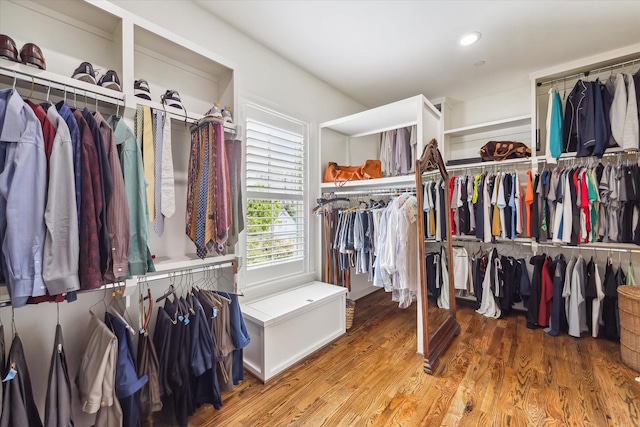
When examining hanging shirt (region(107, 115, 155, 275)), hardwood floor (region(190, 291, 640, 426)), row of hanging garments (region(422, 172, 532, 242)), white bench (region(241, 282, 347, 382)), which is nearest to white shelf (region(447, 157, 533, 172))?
row of hanging garments (region(422, 172, 532, 242))

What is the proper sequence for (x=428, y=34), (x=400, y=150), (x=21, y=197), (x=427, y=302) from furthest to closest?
(x=400, y=150), (x=428, y=34), (x=427, y=302), (x=21, y=197)

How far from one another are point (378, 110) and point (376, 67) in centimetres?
64

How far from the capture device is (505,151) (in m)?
3.20

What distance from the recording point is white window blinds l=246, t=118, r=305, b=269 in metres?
2.46

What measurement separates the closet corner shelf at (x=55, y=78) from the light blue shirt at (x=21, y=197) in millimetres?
125

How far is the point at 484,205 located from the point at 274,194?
2355 mm

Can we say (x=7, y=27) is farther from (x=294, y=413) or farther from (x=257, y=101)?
(x=294, y=413)

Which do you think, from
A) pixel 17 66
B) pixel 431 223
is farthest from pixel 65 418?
pixel 431 223

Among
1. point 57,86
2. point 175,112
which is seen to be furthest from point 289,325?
point 57,86

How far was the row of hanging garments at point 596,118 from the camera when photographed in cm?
251

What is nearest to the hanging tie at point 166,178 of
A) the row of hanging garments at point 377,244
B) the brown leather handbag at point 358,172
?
the row of hanging garments at point 377,244

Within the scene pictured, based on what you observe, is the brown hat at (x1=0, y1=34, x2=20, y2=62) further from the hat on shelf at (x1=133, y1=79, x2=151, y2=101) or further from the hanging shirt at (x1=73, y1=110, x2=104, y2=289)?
the hat on shelf at (x1=133, y1=79, x2=151, y2=101)

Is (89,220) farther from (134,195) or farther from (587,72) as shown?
(587,72)

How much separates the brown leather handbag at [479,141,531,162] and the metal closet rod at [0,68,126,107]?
355 centimetres
